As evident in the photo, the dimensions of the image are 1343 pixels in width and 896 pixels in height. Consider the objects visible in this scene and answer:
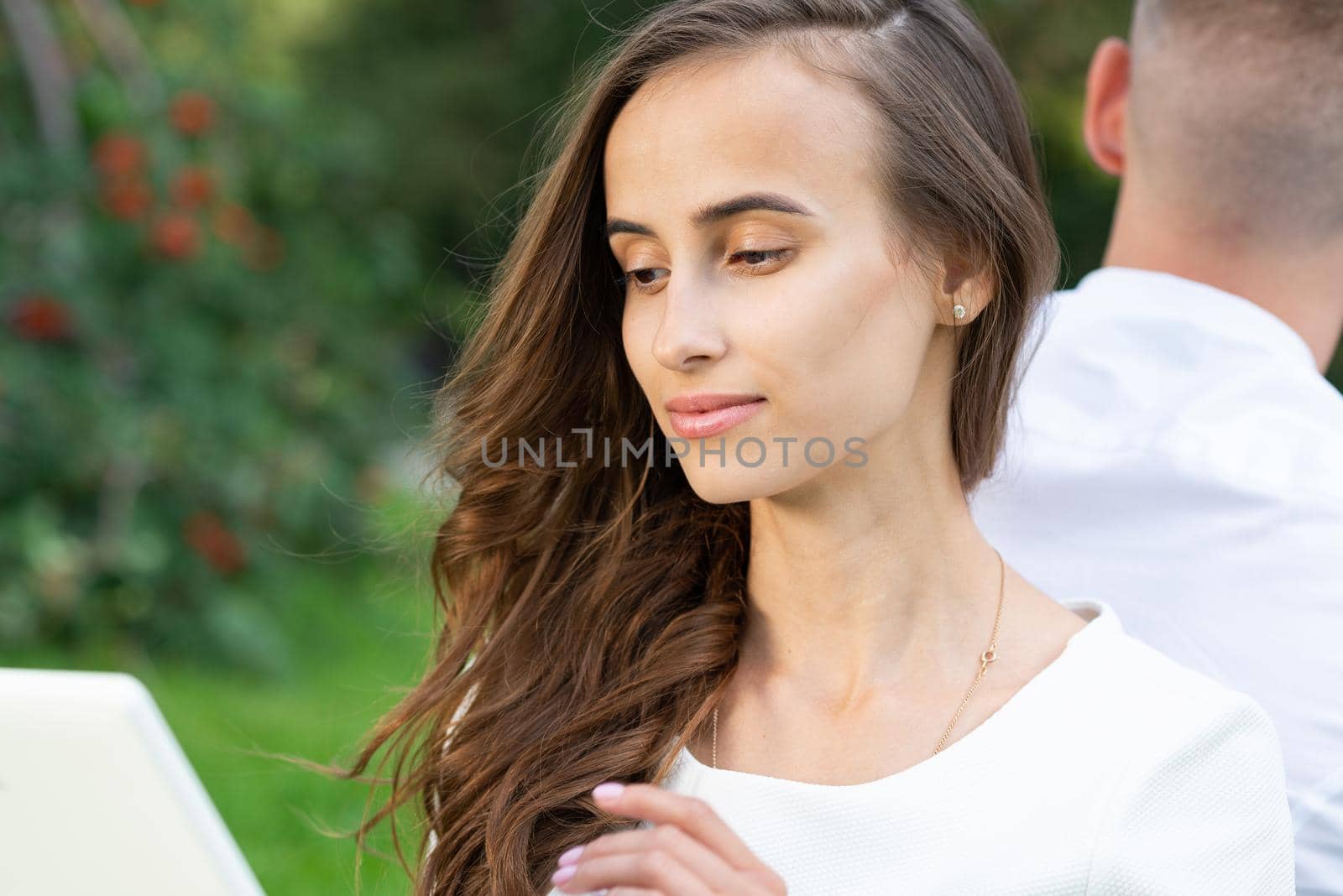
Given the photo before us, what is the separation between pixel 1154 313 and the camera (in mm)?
2240

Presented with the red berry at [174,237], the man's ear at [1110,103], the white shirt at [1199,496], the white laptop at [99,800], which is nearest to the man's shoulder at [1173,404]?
the white shirt at [1199,496]

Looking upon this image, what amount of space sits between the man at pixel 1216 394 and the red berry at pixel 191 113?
9.27ft

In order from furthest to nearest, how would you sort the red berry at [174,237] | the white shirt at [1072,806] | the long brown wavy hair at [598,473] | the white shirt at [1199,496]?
the red berry at [174,237]
the white shirt at [1199,496]
the long brown wavy hair at [598,473]
the white shirt at [1072,806]

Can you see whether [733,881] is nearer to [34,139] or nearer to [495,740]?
[495,740]

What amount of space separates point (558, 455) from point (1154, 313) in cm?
93

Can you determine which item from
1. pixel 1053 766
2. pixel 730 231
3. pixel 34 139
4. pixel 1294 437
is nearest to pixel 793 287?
pixel 730 231

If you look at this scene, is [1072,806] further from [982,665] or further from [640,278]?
[640,278]

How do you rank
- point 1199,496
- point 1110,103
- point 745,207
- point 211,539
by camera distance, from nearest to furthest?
point 745,207 < point 1199,496 < point 1110,103 < point 211,539

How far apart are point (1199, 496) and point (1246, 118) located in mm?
616

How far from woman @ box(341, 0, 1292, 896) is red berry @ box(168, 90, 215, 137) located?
107 inches

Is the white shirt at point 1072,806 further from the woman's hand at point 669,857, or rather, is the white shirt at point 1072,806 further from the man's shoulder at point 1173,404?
the man's shoulder at point 1173,404

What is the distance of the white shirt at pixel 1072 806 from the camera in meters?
1.57

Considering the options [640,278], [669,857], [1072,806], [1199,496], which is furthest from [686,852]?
[1199,496]

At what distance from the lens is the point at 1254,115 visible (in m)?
2.25
